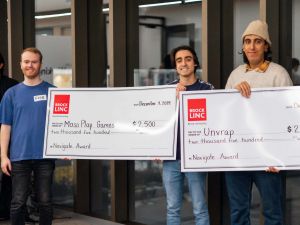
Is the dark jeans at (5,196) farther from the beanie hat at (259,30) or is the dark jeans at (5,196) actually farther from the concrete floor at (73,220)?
the beanie hat at (259,30)

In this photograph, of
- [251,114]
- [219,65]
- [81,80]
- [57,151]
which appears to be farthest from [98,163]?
[251,114]

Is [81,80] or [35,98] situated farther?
[81,80]

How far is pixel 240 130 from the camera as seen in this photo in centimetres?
396

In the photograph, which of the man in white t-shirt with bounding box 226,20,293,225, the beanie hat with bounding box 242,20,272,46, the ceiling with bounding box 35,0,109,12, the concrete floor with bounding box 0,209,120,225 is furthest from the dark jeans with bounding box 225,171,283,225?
Answer: the ceiling with bounding box 35,0,109,12

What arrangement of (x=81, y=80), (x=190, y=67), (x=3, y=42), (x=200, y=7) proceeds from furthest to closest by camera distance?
(x=3, y=42), (x=81, y=80), (x=200, y=7), (x=190, y=67)

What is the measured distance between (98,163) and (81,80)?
0.93 m

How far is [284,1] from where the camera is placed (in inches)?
174

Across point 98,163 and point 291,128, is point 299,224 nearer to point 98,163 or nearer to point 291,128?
point 291,128

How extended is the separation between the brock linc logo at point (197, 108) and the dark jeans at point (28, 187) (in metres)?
1.31

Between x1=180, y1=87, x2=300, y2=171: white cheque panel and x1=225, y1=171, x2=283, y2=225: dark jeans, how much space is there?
0.24 ft

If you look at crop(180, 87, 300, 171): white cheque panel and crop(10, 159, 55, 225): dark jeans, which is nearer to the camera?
crop(180, 87, 300, 171): white cheque panel

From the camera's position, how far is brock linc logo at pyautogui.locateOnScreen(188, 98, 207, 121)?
404 centimetres

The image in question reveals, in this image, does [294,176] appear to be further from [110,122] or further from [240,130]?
[110,122]

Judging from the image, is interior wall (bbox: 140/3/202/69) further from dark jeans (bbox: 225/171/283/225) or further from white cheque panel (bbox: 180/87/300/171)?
dark jeans (bbox: 225/171/283/225)
